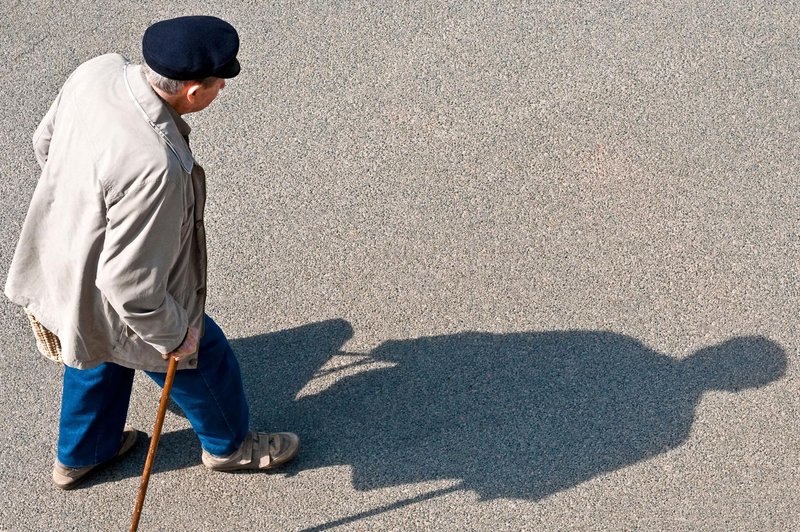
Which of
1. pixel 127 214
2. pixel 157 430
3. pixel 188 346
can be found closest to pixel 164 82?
pixel 127 214

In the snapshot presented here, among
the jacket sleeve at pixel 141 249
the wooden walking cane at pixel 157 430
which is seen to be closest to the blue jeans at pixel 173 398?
the wooden walking cane at pixel 157 430

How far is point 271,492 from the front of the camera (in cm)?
388

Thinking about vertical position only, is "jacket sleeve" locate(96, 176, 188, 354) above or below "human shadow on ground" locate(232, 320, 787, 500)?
above

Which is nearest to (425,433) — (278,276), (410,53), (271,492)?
(271,492)

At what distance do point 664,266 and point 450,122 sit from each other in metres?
1.34

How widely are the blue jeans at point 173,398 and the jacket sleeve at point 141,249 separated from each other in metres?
0.56

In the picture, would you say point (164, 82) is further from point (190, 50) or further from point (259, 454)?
point (259, 454)

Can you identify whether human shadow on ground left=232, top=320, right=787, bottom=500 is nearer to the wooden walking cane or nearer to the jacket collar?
the wooden walking cane

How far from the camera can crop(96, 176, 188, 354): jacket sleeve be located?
274 cm

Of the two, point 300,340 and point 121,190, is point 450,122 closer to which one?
point 300,340

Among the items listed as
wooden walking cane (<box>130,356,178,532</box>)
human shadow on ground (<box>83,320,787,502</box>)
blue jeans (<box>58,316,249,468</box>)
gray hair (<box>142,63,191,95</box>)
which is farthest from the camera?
human shadow on ground (<box>83,320,787,502</box>)

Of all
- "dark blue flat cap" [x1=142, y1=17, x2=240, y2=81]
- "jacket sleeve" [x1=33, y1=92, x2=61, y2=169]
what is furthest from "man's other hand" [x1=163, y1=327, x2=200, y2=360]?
"dark blue flat cap" [x1=142, y1=17, x2=240, y2=81]

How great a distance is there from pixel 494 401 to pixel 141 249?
1.87m

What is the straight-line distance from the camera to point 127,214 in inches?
108
